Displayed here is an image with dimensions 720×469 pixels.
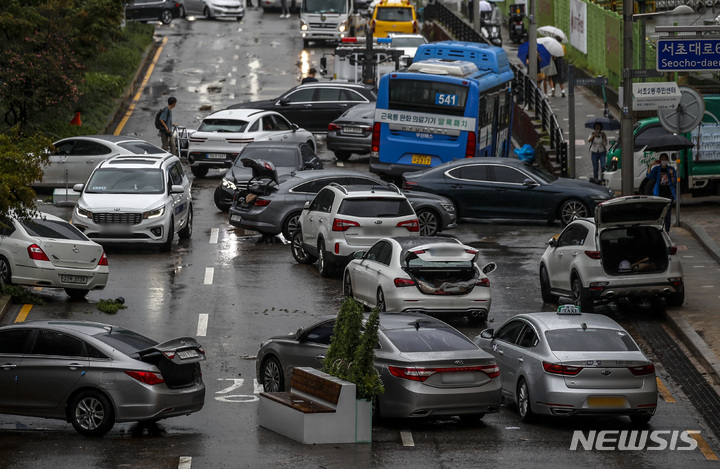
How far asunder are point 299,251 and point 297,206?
200 cm

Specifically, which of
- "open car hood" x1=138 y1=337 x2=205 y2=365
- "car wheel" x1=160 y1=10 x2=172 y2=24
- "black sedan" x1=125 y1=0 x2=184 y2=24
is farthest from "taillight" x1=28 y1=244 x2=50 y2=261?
"car wheel" x1=160 y1=10 x2=172 y2=24

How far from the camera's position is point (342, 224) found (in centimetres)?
2441

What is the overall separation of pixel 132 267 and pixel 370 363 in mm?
12160

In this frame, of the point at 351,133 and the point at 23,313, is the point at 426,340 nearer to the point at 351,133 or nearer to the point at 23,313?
the point at 23,313

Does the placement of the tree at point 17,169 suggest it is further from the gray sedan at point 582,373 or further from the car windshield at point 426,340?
the gray sedan at point 582,373

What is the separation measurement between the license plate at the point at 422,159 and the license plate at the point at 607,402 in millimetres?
18739

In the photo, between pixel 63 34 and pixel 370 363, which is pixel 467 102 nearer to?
pixel 63 34

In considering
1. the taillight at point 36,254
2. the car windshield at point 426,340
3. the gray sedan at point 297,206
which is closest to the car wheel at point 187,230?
the gray sedan at point 297,206

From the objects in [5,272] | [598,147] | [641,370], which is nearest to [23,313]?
[5,272]

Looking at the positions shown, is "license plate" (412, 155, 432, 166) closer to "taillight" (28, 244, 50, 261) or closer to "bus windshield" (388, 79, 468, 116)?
"bus windshield" (388, 79, 468, 116)

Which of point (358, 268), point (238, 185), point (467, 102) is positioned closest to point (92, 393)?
point (358, 268)

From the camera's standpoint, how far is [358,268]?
22219mm

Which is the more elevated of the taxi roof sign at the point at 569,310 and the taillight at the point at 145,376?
the taillight at the point at 145,376

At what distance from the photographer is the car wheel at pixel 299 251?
26188 mm
